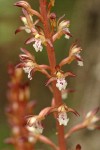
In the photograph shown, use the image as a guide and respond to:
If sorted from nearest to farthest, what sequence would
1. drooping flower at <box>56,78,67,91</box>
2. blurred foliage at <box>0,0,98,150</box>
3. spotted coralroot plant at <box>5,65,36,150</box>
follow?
drooping flower at <box>56,78,67,91</box>
spotted coralroot plant at <box>5,65,36,150</box>
blurred foliage at <box>0,0,98,150</box>

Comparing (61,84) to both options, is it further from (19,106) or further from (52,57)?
(19,106)

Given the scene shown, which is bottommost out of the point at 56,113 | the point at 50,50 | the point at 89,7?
the point at 56,113

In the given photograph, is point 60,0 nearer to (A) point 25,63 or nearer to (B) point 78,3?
(B) point 78,3

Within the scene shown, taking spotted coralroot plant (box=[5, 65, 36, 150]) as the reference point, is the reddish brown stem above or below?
below

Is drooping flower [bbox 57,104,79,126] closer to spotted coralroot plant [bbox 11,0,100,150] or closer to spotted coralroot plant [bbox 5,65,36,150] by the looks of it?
spotted coralroot plant [bbox 11,0,100,150]

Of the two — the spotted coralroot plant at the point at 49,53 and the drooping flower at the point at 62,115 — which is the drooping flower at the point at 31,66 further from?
the drooping flower at the point at 62,115

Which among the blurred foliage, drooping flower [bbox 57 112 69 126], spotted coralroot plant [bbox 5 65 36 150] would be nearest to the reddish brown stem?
drooping flower [bbox 57 112 69 126]

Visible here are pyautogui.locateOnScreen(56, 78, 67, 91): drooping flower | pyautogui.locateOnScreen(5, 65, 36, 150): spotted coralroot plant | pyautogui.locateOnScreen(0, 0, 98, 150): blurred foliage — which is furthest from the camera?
pyautogui.locateOnScreen(0, 0, 98, 150): blurred foliage

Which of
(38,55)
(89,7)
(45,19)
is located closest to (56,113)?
(45,19)

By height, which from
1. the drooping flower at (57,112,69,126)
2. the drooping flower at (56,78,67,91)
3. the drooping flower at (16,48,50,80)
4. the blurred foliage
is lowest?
the drooping flower at (57,112,69,126)

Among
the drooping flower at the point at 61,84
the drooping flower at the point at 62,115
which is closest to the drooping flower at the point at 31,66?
the drooping flower at the point at 61,84

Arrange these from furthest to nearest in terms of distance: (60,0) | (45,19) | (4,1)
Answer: (60,0) < (4,1) < (45,19)
